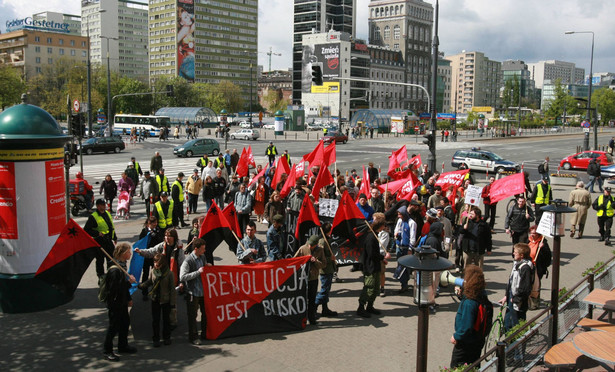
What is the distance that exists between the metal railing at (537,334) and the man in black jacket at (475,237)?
204 centimetres

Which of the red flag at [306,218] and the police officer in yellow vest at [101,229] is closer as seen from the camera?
the police officer in yellow vest at [101,229]

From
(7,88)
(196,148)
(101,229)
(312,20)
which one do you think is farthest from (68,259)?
(312,20)

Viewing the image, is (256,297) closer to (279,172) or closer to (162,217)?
(162,217)

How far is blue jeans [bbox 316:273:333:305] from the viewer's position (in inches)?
371

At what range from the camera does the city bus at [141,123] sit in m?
72.6

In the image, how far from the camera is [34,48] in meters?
138

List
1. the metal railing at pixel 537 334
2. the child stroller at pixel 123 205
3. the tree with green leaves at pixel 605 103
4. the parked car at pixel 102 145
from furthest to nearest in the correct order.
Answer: the tree with green leaves at pixel 605 103
the parked car at pixel 102 145
the child stroller at pixel 123 205
the metal railing at pixel 537 334

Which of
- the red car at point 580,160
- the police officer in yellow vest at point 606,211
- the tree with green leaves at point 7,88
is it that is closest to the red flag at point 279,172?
the police officer in yellow vest at point 606,211

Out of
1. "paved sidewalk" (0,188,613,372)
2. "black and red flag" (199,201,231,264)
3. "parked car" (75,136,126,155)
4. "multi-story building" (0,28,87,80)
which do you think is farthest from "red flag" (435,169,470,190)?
"multi-story building" (0,28,87,80)

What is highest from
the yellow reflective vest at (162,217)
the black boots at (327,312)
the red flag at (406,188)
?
the red flag at (406,188)

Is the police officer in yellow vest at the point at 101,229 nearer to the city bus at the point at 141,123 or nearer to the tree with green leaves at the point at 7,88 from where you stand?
the tree with green leaves at the point at 7,88

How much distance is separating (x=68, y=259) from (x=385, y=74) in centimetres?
16042

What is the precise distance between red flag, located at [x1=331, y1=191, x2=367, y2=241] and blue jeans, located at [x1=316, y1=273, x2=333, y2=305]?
1522 mm

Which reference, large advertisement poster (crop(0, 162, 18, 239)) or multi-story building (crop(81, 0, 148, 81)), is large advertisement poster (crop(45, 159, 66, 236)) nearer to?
large advertisement poster (crop(0, 162, 18, 239))
